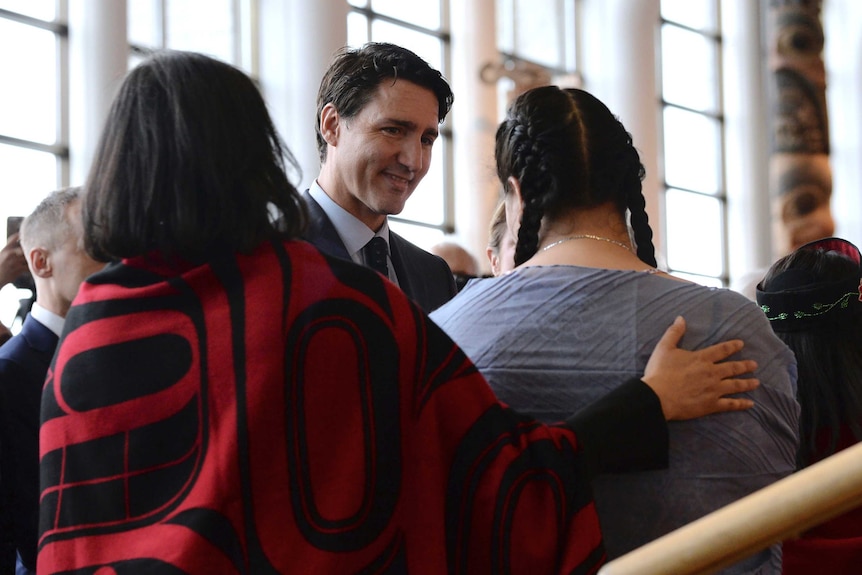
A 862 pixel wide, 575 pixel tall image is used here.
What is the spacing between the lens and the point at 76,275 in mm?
3512

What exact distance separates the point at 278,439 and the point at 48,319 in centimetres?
160

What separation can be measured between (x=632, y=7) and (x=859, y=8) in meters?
5.87

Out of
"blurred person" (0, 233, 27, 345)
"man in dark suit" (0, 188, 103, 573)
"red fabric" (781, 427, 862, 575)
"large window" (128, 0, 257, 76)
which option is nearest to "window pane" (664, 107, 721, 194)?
"large window" (128, 0, 257, 76)

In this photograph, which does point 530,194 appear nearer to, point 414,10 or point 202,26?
point 202,26

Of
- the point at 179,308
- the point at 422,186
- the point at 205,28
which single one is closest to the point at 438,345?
the point at 179,308

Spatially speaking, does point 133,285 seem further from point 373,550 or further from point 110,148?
point 373,550

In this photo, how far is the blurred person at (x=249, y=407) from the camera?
6.47 feet

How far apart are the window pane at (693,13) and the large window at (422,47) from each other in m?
4.49

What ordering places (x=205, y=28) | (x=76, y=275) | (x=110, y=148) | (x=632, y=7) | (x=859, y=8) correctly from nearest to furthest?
1. (x=110, y=148)
2. (x=76, y=275)
3. (x=205, y=28)
4. (x=632, y=7)
5. (x=859, y=8)

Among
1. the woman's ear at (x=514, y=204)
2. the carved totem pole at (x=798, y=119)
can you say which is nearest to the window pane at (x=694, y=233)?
the carved totem pole at (x=798, y=119)

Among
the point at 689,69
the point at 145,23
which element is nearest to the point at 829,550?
the point at 145,23

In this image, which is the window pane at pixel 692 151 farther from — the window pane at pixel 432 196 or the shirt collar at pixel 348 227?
the shirt collar at pixel 348 227

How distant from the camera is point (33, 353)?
10.7 feet

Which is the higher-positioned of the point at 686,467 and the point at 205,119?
the point at 205,119
